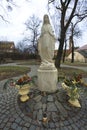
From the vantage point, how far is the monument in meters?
4.43

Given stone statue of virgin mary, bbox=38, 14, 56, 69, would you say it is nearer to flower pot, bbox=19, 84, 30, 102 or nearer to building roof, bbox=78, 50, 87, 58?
flower pot, bbox=19, 84, 30, 102

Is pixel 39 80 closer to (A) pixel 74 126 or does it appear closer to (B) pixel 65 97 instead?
(B) pixel 65 97

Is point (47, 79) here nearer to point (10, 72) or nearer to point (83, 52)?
point (10, 72)

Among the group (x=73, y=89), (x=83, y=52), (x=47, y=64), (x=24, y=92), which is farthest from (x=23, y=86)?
(x=83, y=52)

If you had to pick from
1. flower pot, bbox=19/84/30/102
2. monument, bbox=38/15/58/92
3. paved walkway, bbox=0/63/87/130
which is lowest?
paved walkway, bbox=0/63/87/130

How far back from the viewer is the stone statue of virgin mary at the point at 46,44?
176 inches

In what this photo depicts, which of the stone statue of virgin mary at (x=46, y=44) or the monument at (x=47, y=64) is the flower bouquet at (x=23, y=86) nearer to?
the monument at (x=47, y=64)

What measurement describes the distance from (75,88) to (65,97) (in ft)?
1.87

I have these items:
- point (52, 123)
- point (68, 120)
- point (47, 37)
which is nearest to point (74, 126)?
point (68, 120)

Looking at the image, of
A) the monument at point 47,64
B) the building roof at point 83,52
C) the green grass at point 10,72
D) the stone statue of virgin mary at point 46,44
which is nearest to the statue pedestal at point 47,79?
the monument at point 47,64

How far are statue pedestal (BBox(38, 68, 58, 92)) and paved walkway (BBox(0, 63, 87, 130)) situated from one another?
0.24m

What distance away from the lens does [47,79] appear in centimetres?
442

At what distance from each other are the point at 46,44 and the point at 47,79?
3.65 feet

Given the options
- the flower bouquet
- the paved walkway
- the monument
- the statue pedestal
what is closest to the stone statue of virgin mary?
the monument
